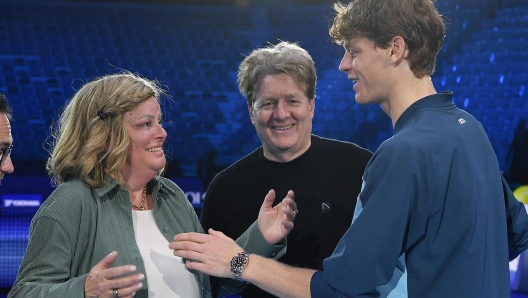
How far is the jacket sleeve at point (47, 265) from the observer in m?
1.66

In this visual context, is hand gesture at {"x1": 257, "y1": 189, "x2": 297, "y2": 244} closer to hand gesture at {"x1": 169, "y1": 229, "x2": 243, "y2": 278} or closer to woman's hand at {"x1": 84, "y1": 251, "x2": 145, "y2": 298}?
hand gesture at {"x1": 169, "y1": 229, "x2": 243, "y2": 278}

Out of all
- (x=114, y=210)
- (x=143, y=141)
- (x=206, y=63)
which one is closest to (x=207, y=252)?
(x=114, y=210)

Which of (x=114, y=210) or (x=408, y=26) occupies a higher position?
(x=408, y=26)

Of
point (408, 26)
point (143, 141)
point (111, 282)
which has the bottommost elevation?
point (111, 282)

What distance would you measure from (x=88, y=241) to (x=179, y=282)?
0.33 metres

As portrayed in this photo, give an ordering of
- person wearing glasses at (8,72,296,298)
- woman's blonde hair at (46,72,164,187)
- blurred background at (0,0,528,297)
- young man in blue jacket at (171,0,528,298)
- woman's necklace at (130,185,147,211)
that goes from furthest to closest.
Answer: blurred background at (0,0,528,297), woman's necklace at (130,185,147,211), woman's blonde hair at (46,72,164,187), person wearing glasses at (8,72,296,298), young man in blue jacket at (171,0,528,298)

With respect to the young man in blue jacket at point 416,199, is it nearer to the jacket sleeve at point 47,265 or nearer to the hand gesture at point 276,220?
the hand gesture at point 276,220

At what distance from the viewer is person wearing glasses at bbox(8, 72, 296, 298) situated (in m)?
1.73

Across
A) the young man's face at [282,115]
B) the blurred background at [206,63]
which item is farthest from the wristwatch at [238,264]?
the blurred background at [206,63]

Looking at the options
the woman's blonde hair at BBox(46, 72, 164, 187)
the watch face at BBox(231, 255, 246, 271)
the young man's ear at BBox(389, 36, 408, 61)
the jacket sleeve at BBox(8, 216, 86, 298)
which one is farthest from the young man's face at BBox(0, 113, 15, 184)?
the young man's ear at BBox(389, 36, 408, 61)

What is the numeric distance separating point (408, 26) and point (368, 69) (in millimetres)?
147

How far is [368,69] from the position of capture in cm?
156

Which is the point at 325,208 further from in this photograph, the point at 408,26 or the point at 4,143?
the point at 4,143

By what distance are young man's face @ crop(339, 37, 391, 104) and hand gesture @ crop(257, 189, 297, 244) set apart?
531 millimetres
